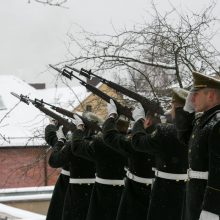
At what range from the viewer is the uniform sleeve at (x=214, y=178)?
4043mm

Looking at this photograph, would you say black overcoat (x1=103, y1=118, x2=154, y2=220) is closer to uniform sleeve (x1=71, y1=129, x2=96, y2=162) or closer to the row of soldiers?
the row of soldiers

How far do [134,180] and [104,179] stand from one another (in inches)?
20.2

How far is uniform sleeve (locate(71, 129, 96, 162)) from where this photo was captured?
6.59m

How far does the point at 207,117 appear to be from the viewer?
4.36 m

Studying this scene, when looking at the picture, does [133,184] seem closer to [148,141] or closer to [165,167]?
[165,167]

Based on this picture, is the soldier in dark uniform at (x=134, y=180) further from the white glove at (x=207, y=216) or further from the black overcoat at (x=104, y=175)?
the white glove at (x=207, y=216)

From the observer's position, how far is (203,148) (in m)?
4.29

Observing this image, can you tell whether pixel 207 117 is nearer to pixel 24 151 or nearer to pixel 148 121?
pixel 148 121

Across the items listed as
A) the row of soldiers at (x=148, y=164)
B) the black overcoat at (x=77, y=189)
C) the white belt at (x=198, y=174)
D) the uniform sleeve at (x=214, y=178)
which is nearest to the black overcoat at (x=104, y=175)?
the row of soldiers at (x=148, y=164)

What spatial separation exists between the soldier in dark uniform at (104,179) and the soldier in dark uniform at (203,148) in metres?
1.99

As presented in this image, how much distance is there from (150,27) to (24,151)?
16917mm

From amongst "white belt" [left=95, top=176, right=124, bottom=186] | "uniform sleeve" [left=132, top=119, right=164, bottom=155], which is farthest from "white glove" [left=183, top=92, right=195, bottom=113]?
"white belt" [left=95, top=176, right=124, bottom=186]

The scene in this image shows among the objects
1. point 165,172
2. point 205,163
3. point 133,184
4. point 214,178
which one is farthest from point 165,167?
point 214,178

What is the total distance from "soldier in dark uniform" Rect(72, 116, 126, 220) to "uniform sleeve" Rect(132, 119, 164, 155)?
2.97ft
